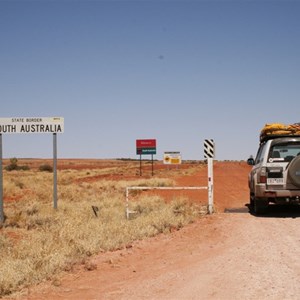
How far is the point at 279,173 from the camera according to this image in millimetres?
13312

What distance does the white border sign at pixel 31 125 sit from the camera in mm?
16281

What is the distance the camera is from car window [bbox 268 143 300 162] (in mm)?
13727

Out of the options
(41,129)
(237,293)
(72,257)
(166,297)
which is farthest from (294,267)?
(41,129)

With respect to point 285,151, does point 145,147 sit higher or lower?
higher

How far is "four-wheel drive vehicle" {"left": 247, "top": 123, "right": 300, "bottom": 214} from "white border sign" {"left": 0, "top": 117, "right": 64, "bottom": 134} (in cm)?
700

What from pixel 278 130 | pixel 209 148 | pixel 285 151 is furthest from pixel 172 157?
pixel 285 151

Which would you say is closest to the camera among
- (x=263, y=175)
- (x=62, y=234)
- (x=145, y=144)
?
(x=62, y=234)

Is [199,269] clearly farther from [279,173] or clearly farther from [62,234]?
[279,173]

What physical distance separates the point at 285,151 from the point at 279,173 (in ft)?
3.02

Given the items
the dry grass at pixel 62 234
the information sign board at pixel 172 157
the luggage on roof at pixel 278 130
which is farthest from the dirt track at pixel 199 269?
the information sign board at pixel 172 157

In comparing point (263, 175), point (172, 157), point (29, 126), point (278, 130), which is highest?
point (29, 126)

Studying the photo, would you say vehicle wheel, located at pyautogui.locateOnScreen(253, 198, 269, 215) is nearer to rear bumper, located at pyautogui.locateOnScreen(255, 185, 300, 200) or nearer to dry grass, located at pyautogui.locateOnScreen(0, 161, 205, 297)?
rear bumper, located at pyautogui.locateOnScreen(255, 185, 300, 200)

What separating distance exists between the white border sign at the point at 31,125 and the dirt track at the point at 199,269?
22.3 ft

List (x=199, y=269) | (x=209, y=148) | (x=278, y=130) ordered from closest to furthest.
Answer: (x=199, y=269), (x=278, y=130), (x=209, y=148)
